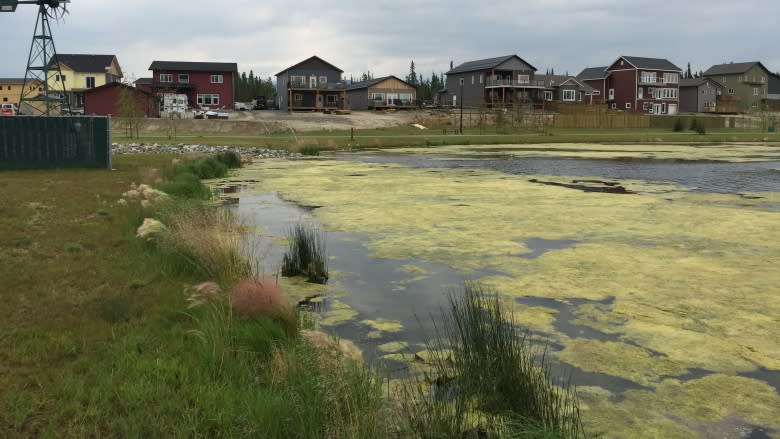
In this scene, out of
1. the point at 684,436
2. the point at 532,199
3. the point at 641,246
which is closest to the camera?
the point at 684,436

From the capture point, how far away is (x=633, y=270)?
8.21 metres

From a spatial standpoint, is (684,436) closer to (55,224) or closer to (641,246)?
(641,246)

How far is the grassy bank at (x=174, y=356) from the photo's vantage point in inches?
150

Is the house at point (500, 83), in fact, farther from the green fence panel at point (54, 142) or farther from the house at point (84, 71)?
the green fence panel at point (54, 142)

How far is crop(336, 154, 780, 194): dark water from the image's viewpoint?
18.5 meters

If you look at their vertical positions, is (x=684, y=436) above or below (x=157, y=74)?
below

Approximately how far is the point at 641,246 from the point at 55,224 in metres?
8.92

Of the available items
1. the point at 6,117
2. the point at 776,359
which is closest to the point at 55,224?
the point at 776,359

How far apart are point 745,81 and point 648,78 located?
24.0 metres

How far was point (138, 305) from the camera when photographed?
20.3ft

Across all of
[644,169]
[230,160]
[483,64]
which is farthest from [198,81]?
[644,169]

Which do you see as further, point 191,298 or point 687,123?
point 687,123

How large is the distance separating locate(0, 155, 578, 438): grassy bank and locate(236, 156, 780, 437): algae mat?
99 cm

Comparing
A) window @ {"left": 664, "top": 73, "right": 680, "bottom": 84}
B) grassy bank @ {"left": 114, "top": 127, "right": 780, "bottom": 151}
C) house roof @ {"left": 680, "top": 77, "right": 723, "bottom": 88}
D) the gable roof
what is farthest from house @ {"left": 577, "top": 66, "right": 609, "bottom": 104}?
the gable roof
